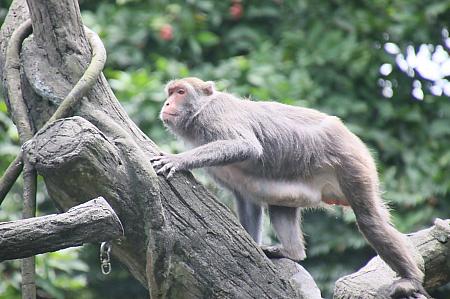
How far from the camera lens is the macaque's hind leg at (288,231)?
19.5 feet

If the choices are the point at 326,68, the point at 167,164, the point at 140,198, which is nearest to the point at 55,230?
the point at 140,198

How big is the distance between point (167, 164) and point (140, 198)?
529 millimetres

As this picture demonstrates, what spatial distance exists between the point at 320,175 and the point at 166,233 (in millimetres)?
1905

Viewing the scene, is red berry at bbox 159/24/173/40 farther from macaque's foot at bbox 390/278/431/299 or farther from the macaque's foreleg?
macaque's foot at bbox 390/278/431/299

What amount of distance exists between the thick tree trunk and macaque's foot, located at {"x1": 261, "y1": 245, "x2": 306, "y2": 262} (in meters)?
0.80

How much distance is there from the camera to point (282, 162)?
236 inches

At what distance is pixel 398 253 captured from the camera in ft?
18.1

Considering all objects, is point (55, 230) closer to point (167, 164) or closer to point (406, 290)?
point (167, 164)

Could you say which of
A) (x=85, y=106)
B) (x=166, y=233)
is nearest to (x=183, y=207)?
(x=166, y=233)

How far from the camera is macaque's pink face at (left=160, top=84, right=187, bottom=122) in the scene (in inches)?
243

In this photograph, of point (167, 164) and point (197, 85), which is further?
point (197, 85)

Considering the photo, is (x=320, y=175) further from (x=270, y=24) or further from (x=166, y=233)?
(x=270, y=24)

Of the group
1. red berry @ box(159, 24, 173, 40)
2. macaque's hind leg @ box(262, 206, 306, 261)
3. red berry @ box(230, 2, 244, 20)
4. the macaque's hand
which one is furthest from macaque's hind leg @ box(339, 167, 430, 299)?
red berry @ box(230, 2, 244, 20)

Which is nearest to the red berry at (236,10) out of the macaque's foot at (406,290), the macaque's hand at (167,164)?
the macaque's foot at (406,290)
